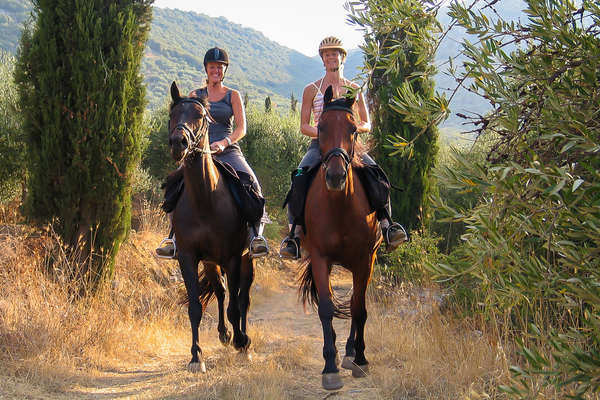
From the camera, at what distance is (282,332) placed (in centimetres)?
853

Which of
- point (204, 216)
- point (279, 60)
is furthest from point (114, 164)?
point (279, 60)

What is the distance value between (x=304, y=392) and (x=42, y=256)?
4627 mm

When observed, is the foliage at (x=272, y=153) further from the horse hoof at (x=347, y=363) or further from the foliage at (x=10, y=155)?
the horse hoof at (x=347, y=363)

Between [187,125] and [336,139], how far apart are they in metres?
1.54

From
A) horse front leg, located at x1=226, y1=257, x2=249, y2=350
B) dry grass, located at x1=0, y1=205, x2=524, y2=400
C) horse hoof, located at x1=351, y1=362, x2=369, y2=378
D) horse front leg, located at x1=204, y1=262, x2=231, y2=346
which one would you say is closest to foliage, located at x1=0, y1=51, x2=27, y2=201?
dry grass, located at x1=0, y1=205, x2=524, y2=400

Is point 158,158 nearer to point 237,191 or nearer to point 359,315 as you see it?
point 237,191

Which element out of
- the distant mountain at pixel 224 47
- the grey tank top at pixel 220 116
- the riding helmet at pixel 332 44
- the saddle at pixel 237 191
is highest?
the distant mountain at pixel 224 47

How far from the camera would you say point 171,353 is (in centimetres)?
679

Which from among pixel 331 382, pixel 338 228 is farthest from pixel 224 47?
pixel 331 382

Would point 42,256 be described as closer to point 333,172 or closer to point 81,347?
point 81,347

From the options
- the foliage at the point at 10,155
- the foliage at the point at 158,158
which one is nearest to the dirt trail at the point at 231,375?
the foliage at the point at 10,155

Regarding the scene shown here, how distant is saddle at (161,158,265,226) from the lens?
19.7 feet

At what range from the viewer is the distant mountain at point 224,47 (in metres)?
83.1

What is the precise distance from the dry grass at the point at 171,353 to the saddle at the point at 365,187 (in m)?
1.58
